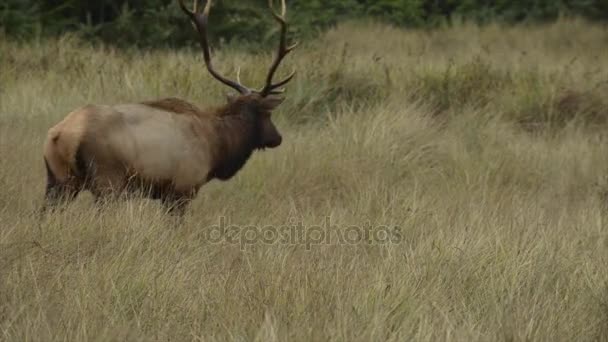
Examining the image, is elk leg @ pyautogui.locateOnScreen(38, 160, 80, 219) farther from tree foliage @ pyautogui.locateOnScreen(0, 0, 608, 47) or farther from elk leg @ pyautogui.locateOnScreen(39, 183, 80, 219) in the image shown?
tree foliage @ pyautogui.locateOnScreen(0, 0, 608, 47)

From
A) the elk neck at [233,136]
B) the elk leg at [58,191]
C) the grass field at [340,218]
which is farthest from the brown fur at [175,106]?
the elk leg at [58,191]

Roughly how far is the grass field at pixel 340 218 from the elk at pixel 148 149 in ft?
0.50

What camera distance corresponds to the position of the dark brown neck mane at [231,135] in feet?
20.6

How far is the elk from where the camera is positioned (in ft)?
17.4

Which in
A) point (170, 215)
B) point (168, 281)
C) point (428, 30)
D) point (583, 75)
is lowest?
point (428, 30)

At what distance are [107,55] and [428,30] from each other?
8.04m

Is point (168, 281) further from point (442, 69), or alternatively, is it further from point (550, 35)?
point (550, 35)

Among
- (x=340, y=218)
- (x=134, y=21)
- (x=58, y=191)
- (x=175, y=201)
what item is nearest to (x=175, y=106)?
(x=175, y=201)

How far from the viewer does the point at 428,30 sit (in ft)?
58.0

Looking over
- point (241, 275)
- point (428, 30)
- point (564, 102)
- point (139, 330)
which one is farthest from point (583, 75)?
point (139, 330)

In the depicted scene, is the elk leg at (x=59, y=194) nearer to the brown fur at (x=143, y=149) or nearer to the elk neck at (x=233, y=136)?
the brown fur at (x=143, y=149)

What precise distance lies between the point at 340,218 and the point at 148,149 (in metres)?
1.16

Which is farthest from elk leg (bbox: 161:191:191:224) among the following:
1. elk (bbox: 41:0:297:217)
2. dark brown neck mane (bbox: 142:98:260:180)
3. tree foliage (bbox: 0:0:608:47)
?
tree foliage (bbox: 0:0:608:47)

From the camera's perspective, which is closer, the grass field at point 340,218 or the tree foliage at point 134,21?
the grass field at point 340,218
